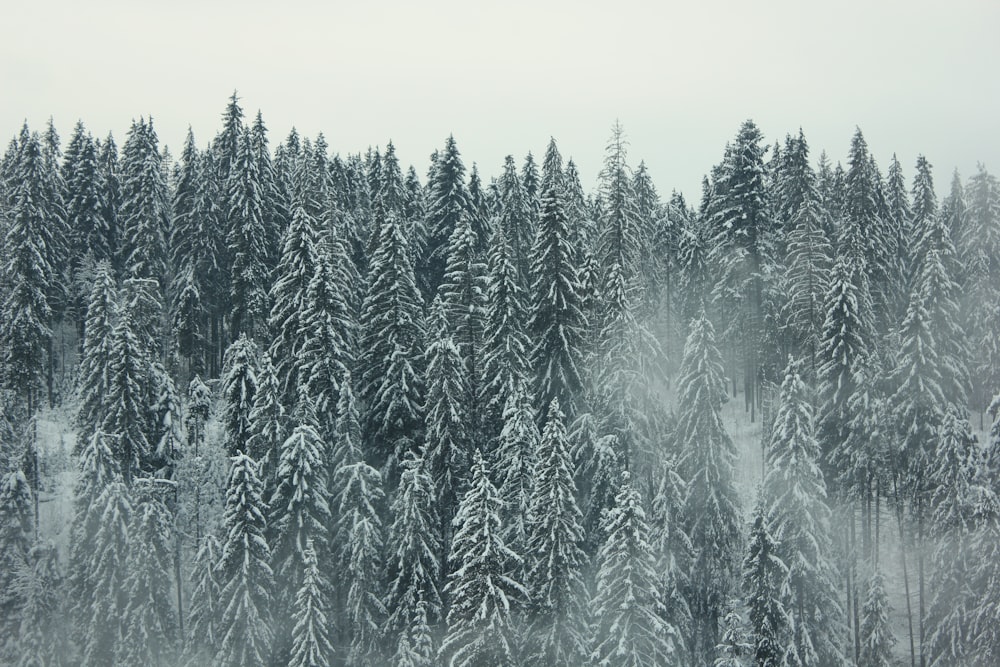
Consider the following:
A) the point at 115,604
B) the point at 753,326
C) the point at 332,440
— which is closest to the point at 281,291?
A: the point at 332,440

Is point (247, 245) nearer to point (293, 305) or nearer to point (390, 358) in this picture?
point (293, 305)

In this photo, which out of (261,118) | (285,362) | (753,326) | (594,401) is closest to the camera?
(594,401)

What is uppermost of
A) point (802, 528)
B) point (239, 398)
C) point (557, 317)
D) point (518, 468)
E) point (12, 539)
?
point (557, 317)

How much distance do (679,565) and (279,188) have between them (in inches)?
1842

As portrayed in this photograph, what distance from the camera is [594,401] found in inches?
1531

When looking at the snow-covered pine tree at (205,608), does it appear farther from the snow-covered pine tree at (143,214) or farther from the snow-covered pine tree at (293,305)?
the snow-covered pine tree at (143,214)

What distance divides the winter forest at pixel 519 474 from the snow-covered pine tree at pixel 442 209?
10.8m

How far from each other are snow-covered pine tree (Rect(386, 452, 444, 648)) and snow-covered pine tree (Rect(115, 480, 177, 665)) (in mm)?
11104

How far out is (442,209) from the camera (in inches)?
2512

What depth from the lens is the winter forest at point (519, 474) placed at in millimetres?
32688

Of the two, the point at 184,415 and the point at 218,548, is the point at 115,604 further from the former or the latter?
the point at 184,415

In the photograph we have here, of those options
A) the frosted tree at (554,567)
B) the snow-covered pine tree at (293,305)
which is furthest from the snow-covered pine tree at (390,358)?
the frosted tree at (554,567)

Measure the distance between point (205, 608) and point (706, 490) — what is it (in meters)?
23.7

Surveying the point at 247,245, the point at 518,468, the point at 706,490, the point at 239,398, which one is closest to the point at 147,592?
the point at 239,398
